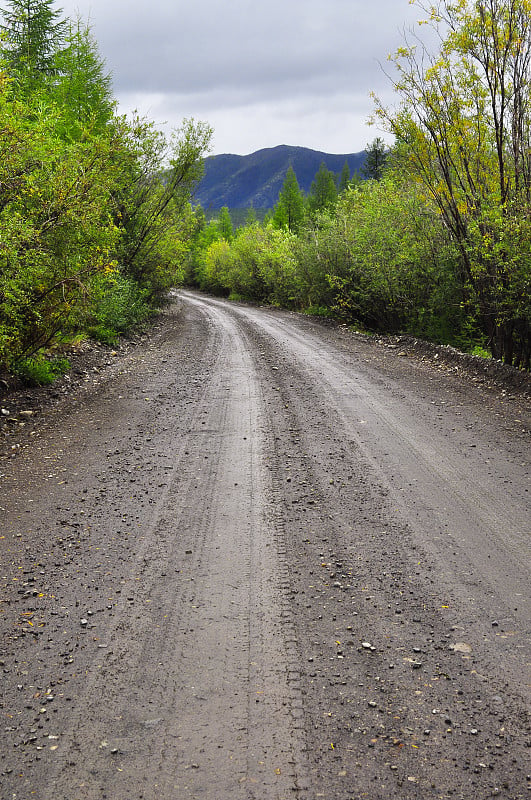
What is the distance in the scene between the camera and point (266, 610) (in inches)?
124

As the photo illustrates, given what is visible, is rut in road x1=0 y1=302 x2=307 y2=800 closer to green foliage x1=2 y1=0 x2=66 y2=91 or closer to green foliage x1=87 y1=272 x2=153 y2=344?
green foliage x1=87 y1=272 x2=153 y2=344

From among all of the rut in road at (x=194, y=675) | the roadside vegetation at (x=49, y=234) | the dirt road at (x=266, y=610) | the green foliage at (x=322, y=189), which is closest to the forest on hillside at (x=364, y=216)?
the roadside vegetation at (x=49, y=234)

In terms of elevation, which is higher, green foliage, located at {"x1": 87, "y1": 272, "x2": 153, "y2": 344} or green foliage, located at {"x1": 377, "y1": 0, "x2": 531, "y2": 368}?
green foliage, located at {"x1": 377, "y1": 0, "x2": 531, "y2": 368}

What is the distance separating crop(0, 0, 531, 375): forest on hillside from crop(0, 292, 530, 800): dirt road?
8.59 ft

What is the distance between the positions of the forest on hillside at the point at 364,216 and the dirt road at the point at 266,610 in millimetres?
2619

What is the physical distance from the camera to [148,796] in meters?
2.03

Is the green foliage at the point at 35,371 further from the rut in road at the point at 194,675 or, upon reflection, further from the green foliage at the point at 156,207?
the green foliage at the point at 156,207

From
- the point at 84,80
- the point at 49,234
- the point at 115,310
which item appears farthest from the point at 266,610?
the point at 84,80

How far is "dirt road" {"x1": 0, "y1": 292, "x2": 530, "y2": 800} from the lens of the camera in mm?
2178

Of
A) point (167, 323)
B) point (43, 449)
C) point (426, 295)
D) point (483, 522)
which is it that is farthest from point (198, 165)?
point (483, 522)

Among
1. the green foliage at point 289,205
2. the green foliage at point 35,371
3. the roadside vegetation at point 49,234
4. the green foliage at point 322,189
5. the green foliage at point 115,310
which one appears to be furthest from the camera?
the green foliage at point 289,205

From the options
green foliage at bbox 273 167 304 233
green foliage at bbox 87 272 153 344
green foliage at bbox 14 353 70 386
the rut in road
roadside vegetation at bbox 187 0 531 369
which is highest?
green foliage at bbox 273 167 304 233

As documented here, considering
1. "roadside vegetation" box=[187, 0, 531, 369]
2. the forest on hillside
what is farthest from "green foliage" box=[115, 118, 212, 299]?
"roadside vegetation" box=[187, 0, 531, 369]

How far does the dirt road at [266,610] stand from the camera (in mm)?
2178
